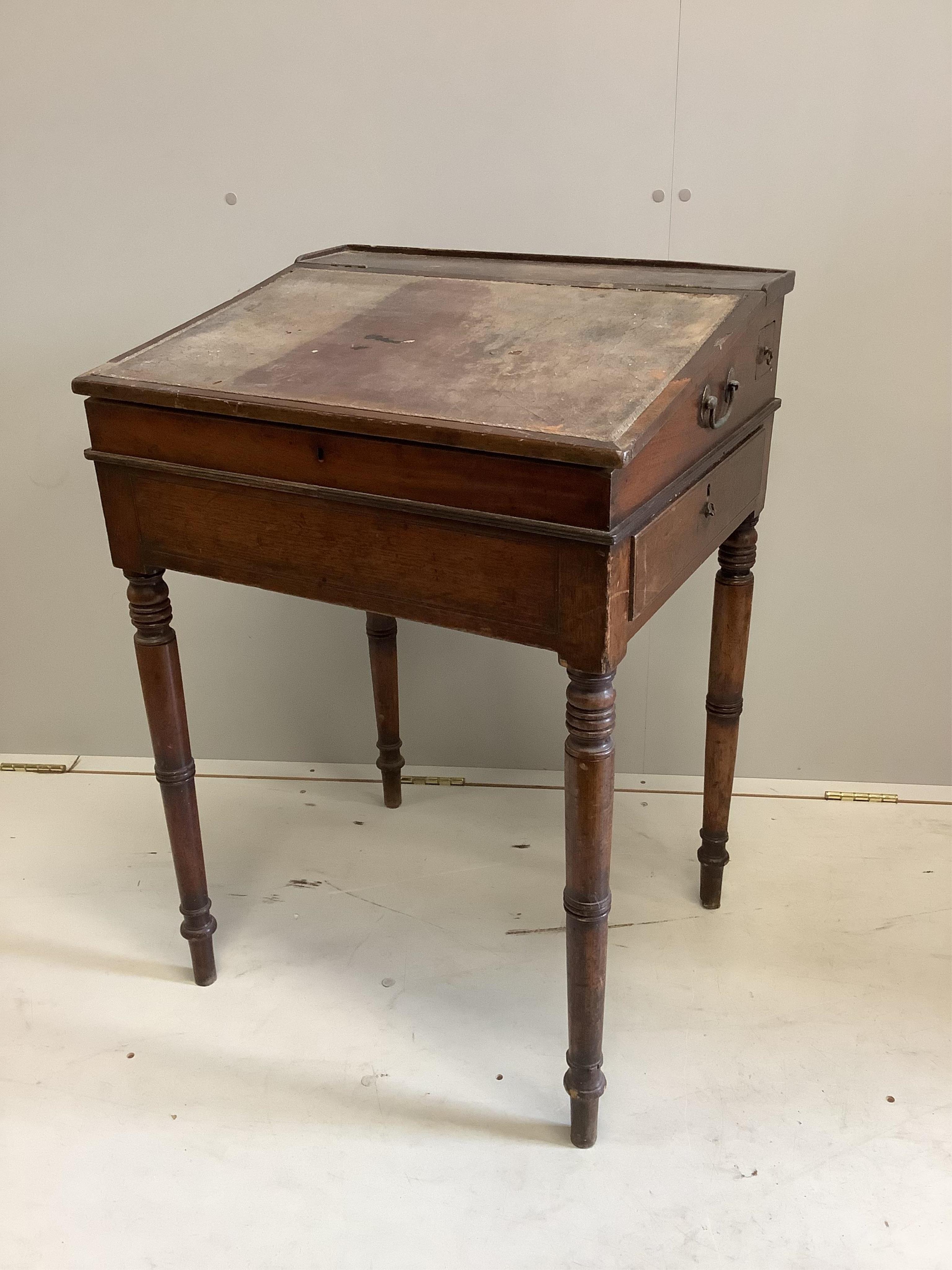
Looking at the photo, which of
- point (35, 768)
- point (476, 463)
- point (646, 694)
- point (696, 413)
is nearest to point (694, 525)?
point (696, 413)

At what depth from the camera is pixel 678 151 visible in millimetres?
2180

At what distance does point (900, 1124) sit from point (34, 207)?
7.33 feet

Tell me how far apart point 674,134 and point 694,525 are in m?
0.90

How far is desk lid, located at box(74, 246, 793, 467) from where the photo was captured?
4.75ft

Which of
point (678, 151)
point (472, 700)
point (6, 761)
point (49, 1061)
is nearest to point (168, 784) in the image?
point (49, 1061)

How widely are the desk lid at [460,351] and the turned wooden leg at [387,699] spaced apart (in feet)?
2.43

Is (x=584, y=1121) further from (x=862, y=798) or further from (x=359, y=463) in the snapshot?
(x=862, y=798)

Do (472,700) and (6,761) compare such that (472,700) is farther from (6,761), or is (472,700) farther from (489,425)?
(489,425)

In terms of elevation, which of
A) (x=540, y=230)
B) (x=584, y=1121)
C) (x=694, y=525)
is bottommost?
(x=584, y=1121)

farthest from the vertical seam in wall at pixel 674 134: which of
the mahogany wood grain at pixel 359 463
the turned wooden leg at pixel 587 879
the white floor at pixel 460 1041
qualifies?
the white floor at pixel 460 1041

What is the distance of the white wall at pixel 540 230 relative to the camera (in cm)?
214

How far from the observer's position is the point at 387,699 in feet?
8.31

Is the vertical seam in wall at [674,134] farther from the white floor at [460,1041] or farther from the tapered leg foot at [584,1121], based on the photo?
the tapered leg foot at [584,1121]

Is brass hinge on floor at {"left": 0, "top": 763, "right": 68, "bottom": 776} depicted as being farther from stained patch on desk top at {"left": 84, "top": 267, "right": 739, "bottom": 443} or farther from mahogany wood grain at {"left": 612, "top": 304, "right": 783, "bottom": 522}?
mahogany wood grain at {"left": 612, "top": 304, "right": 783, "bottom": 522}
